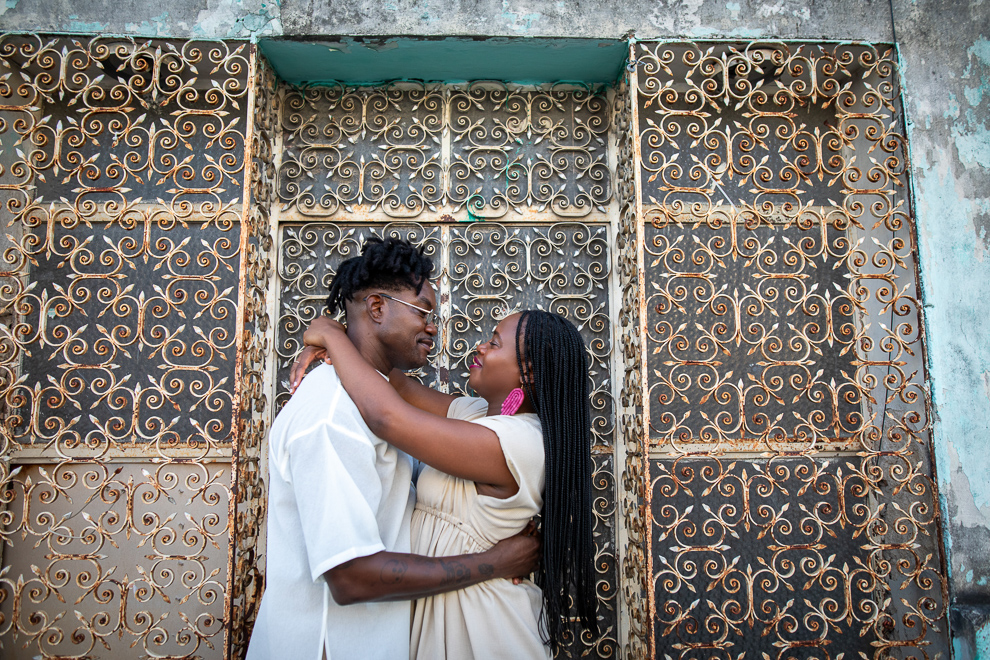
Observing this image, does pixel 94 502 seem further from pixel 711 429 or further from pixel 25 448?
pixel 711 429

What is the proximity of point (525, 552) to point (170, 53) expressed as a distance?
304 cm

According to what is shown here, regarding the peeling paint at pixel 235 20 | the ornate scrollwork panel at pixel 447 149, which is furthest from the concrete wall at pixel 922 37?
the ornate scrollwork panel at pixel 447 149

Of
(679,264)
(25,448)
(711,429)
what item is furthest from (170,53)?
(711,429)

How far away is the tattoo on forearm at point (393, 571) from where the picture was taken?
6.84 ft

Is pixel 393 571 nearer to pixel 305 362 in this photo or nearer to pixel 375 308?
pixel 305 362

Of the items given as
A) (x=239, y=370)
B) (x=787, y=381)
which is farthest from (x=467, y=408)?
(x=787, y=381)

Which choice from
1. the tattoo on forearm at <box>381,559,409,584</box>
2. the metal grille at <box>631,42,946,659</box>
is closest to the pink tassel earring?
the tattoo on forearm at <box>381,559,409,584</box>

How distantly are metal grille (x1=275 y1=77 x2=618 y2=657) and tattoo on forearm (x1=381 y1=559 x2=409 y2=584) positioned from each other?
54.3 inches

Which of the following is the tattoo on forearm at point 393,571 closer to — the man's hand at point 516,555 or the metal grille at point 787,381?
the man's hand at point 516,555

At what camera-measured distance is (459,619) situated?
2350 mm

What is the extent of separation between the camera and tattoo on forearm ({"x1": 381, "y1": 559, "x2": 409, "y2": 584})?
6.84ft

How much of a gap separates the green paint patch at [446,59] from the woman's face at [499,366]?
163 centimetres

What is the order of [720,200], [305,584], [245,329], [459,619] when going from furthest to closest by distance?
[720,200]
[245,329]
[459,619]
[305,584]

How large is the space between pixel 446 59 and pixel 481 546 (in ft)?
8.45
